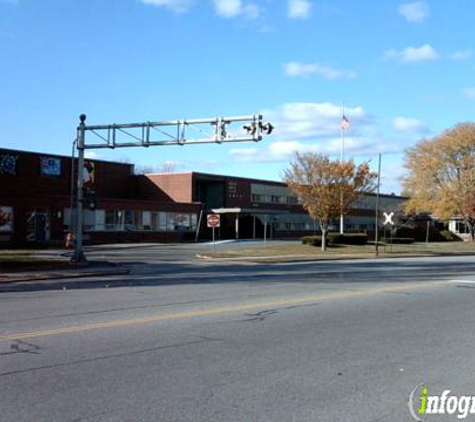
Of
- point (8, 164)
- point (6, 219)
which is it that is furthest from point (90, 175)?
point (6, 219)

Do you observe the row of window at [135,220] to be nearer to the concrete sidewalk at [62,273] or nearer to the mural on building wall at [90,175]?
the mural on building wall at [90,175]

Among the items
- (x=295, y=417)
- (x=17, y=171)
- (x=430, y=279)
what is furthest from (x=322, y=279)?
(x=17, y=171)

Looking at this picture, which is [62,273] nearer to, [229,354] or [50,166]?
[229,354]

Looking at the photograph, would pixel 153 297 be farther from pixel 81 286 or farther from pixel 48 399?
pixel 48 399

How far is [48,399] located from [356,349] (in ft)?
14.1

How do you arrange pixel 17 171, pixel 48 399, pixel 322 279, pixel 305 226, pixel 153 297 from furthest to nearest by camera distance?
pixel 305 226 → pixel 17 171 → pixel 322 279 → pixel 153 297 → pixel 48 399

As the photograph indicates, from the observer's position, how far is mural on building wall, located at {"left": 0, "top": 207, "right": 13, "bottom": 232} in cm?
4481

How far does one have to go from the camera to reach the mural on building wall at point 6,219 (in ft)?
147

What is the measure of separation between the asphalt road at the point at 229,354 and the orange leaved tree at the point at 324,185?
29318mm

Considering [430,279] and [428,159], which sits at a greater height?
[428,159]


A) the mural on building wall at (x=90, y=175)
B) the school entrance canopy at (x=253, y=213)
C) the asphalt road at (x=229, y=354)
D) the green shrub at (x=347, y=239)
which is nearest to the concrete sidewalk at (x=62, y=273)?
the asphalt road at (x=229, y=354)

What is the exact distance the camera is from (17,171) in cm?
5419

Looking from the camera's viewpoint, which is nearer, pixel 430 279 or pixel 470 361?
pixel 470 361

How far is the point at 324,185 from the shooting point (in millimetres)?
44688
